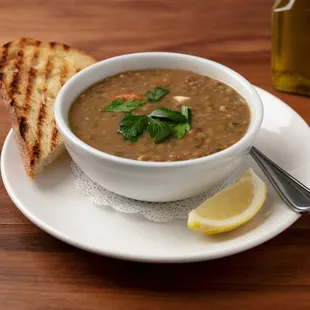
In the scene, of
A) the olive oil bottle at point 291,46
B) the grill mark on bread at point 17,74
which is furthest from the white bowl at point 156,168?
the olive oil bottle at point 291,46

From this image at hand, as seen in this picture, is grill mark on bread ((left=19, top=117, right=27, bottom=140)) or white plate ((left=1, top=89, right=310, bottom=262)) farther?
grill mark on bread ((left=19, top=117, right=27, bottom=140))

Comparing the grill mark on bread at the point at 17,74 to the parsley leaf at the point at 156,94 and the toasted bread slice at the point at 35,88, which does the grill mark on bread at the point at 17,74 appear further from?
the parsley leaf at the point at 156,94

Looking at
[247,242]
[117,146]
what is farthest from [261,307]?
[117,146]

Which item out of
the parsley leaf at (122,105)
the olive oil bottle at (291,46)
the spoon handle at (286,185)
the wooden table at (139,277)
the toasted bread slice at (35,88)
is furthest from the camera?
the olive oil bottle at (291,46)

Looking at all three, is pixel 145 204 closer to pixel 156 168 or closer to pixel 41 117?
pixel 156 168

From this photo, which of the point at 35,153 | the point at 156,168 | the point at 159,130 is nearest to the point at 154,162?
the point at 156,168

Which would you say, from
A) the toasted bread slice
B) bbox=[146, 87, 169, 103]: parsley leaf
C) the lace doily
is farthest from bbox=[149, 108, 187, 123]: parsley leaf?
the toasted bread slice

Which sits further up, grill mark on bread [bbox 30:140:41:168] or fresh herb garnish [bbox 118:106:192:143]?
fresh herb garnish [bbox 118:106:192:143]

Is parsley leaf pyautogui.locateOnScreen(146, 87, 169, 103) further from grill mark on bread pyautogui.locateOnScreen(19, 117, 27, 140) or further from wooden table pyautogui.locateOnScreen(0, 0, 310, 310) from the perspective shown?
wooden table pyautogui.locateOnScreen(0, 0, 310, 310)
